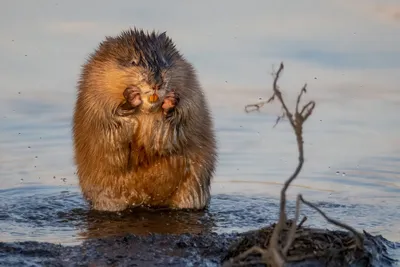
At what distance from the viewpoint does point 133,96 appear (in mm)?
7930

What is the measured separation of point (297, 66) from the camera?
12.1m

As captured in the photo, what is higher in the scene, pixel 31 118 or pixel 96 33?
pixel 96 33

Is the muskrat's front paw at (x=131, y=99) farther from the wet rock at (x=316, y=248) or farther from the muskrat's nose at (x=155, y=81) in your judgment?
the wet rock at (x=316, y=248)

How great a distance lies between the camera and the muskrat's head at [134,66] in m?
7.97

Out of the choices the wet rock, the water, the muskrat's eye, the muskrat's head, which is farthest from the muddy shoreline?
the muskrat's eye

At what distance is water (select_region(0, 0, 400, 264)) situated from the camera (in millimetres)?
8109

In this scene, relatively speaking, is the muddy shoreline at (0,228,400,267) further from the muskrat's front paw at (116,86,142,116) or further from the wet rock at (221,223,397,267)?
the muskrat's front paw at (116,86,142,116)

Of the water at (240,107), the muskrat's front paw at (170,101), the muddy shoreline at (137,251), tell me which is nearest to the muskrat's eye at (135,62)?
the muskrat's front paw at (170,101)

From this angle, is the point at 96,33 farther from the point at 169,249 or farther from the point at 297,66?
the point at 169,249

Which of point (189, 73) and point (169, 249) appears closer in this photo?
point (169, 249)

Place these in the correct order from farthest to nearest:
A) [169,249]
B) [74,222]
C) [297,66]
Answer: [297,66]
[74,222]
[169,249]

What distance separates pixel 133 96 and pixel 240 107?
322 cm

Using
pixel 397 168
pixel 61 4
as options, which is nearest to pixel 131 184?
pixel 397 168

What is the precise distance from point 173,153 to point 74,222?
2.84 feet
